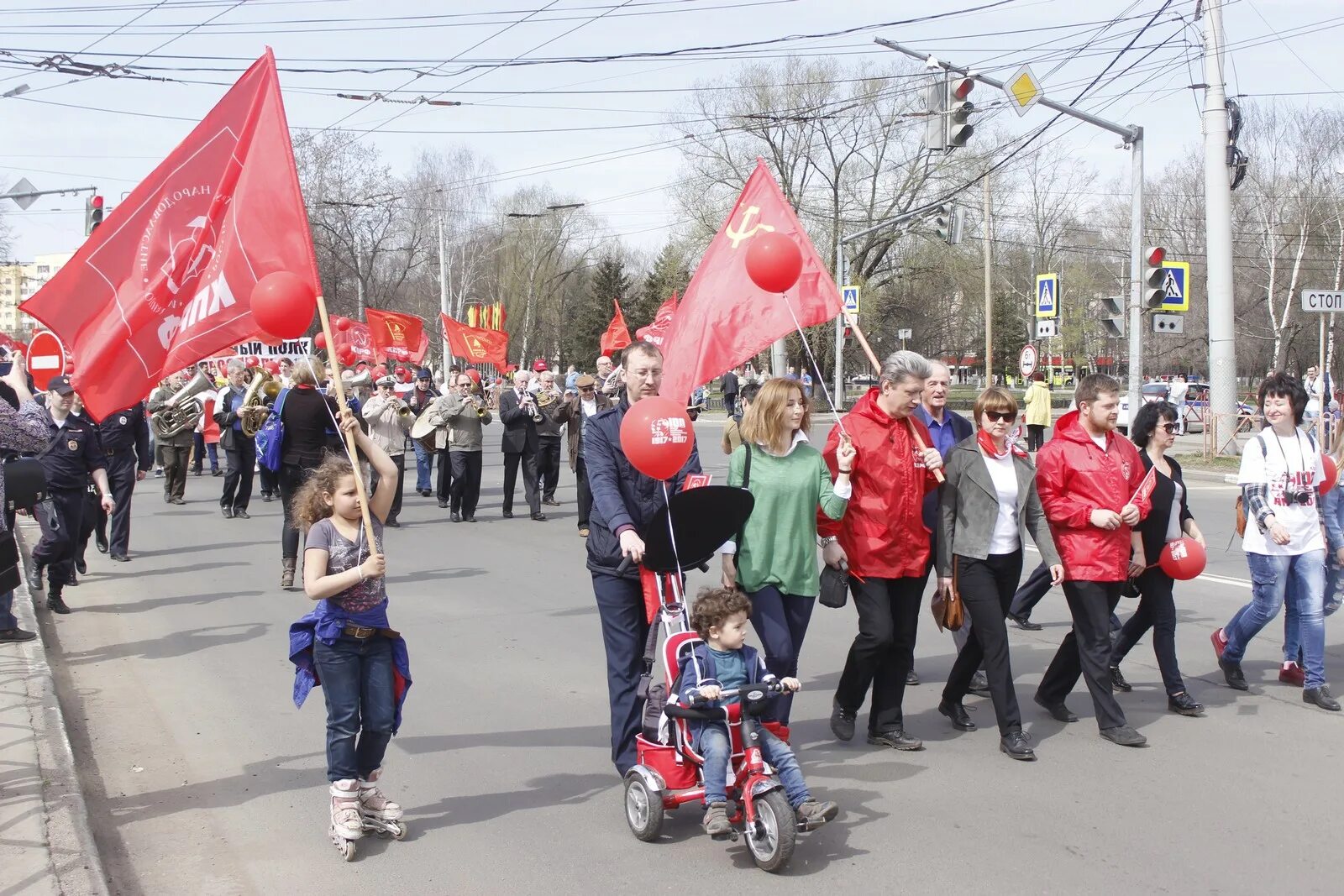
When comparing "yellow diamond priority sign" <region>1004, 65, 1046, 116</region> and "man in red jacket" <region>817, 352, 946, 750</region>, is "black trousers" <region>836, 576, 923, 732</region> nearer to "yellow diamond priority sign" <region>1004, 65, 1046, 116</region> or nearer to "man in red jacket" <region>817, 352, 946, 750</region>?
"man in red jacket" <region>817, 352, 946, 750</region>

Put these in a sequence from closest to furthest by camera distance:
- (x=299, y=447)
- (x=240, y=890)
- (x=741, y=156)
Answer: (x=240, y=890) → (x=299, y=447) → (x=741, y=156)

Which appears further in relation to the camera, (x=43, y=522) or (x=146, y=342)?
(x=43, y=522)

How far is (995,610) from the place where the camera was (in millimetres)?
6113

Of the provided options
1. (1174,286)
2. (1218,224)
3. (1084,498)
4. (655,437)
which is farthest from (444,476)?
(1218,224)

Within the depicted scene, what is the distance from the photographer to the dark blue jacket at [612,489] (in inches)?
207

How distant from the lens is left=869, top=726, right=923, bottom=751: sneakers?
6121 mm

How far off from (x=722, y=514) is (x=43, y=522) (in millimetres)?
6230

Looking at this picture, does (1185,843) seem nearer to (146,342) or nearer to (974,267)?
(146,342)

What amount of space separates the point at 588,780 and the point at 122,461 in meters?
8.09

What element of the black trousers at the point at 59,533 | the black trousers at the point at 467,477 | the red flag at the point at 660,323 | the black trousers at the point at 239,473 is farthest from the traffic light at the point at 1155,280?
the black trousers at the point at 59,533

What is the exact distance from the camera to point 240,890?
4.57m

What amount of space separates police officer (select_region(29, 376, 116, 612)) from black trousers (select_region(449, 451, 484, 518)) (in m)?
5.43

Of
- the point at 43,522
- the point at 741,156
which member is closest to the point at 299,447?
the point at 43,522

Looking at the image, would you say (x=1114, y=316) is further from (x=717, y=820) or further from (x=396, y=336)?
(x=717, y=820)
